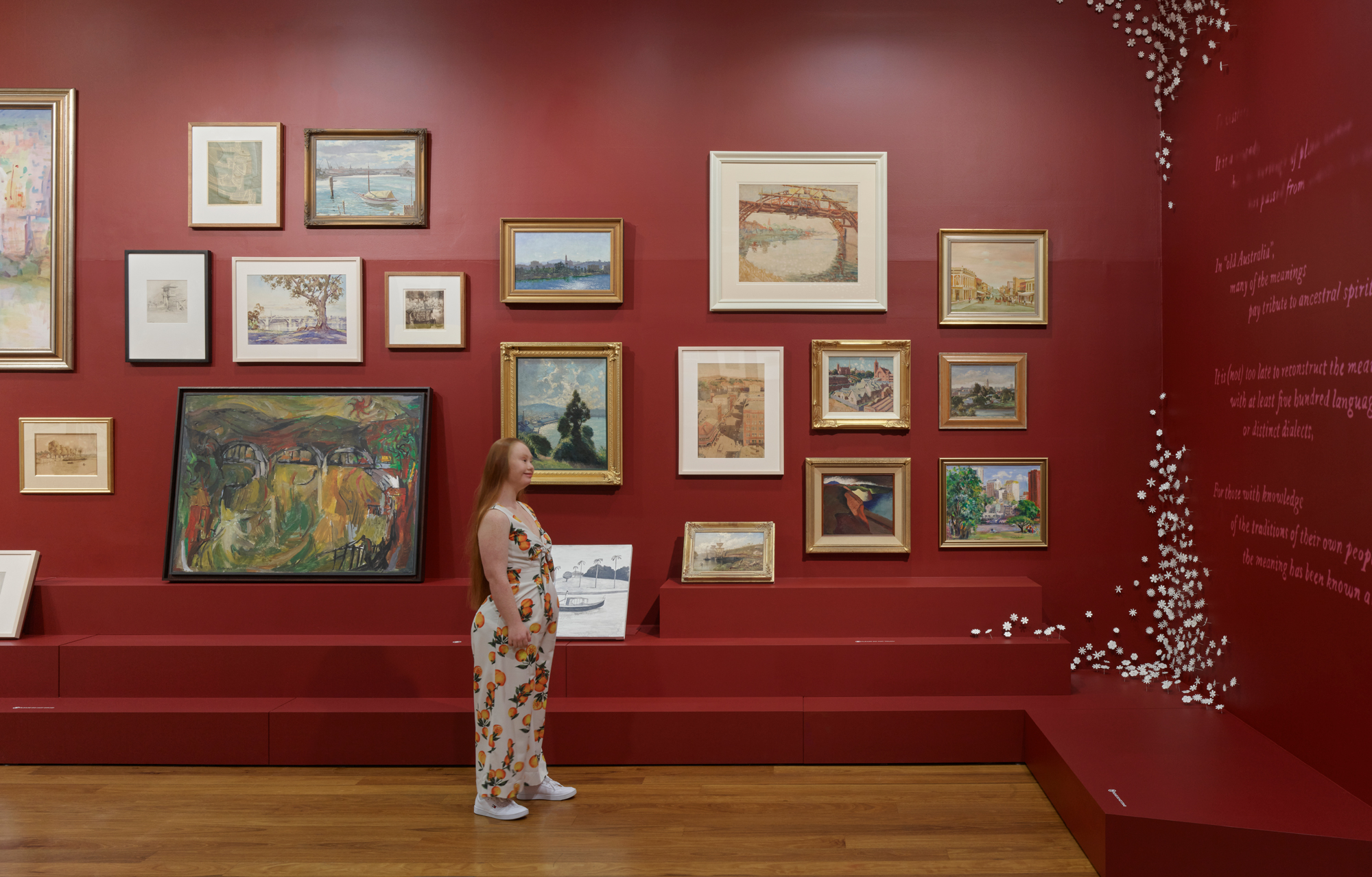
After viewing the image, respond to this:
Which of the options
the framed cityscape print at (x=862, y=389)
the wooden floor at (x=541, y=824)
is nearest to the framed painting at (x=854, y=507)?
the framed cityscape print at (x=862, y=389)

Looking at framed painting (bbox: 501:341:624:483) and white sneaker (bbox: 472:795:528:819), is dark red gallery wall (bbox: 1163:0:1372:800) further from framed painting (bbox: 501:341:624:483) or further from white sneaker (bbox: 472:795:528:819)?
white sneaker (bbox: 472:795:528:819)

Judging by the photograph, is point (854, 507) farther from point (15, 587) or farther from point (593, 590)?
point (15, 587)

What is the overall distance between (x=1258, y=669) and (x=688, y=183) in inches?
157

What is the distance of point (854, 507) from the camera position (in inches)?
197

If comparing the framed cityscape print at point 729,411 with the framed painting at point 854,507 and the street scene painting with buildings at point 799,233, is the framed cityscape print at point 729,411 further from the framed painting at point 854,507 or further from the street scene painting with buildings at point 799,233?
the street scene painting with buildings at point 799,233

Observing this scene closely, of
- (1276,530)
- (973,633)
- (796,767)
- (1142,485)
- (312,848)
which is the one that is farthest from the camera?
(1142,485)

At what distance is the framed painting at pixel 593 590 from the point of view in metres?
4.61

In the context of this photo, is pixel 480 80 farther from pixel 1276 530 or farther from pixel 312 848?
pixel 1276 530

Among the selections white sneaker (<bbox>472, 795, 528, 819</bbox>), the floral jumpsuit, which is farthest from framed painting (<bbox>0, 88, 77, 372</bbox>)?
white sneaker (<bbox>472, 795, 528, 819</bbox>)

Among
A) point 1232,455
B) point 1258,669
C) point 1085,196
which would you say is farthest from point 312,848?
point 1085,196

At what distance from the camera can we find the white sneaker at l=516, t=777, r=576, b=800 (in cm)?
391

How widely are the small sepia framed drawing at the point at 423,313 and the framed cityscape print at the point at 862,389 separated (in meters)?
2.14

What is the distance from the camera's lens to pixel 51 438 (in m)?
5.03

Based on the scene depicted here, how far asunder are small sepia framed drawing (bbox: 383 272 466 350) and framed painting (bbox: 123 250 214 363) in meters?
1.12
